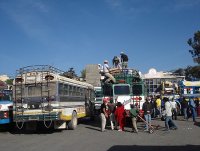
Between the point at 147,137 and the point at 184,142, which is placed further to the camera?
the point at 147,137

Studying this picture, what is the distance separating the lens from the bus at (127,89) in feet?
67.0

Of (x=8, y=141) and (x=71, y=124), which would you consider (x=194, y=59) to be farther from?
(x=8, y=141)

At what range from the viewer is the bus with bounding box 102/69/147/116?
67.0 ft

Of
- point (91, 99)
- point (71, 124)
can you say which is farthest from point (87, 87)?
point (71, 124)

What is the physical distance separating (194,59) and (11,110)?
2055 inches

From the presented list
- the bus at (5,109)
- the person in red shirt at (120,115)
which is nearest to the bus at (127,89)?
the person in red shirt at (120,115)

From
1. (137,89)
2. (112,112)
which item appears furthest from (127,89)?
(112,112)

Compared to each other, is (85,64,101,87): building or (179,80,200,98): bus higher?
(85,64,101,87): building

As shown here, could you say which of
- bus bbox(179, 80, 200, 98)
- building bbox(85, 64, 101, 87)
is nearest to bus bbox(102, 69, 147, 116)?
bus bbox(179, 80, 200, 98)

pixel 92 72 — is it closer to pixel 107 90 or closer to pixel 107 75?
pixel 107 75

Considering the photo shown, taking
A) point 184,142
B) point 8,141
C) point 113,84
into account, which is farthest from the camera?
point 113,84

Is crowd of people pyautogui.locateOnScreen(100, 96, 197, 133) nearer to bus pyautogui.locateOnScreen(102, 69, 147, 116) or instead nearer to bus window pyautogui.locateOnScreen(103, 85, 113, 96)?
bus window pyautogui.locateOnScreen(103, 85, 113, 96)

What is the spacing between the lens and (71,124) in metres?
18.8

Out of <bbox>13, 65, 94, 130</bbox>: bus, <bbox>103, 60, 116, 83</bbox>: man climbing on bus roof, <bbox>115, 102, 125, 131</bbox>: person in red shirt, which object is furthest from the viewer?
<bbox>103, 60, 116, 83</bbox>: man climbing on bus roof
